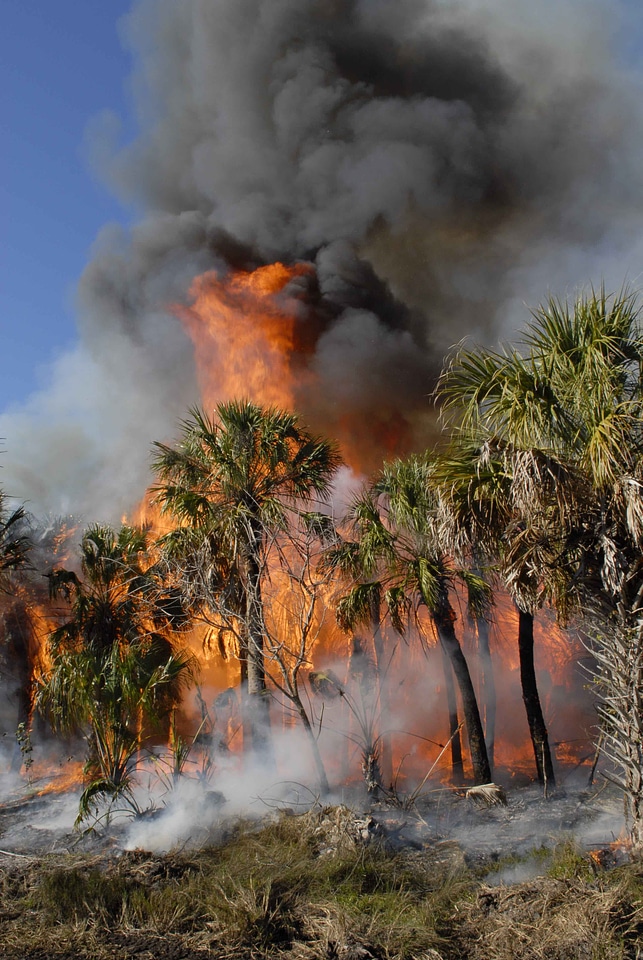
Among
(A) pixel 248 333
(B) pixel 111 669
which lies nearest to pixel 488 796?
(B) pixel 111 669

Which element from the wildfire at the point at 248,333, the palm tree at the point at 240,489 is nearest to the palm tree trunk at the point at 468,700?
the palm tree at the point at 240,489

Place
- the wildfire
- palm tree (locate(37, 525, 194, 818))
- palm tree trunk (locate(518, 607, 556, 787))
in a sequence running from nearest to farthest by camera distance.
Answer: palm tree (locate(37, 525, 194, 818))
palm tree trunk (locate(518, 607, 556, 787))
the wildfire

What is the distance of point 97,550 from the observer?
13.3 metres

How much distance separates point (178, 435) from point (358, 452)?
660cm

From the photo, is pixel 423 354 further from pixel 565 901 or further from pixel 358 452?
pixel 565 901

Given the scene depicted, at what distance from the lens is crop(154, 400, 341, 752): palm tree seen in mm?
10609

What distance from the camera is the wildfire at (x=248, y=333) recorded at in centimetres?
2075

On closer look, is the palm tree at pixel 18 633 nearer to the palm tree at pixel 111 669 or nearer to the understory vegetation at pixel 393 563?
the understory vegetation at pixel 393 563

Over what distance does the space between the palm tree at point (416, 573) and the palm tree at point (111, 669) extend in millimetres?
3032

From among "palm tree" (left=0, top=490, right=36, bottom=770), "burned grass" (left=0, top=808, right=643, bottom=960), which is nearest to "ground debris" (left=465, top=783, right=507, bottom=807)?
"burned grass" (left=0, top=808, right=643, bottom=960)

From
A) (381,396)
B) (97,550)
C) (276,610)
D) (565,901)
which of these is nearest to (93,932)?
(565,901)

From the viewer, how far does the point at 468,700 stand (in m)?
10.3

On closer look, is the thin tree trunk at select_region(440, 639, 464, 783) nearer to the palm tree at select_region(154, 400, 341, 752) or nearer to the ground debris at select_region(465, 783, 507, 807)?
the ground debris at select_region(465, 783, 507, 807)

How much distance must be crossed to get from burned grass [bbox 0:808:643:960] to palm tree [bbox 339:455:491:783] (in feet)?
12.3
